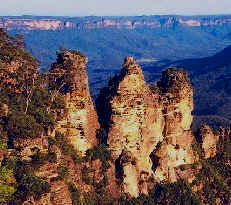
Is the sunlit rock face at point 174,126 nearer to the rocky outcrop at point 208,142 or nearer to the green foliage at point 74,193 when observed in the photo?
the rocky outcrop at point 208,142

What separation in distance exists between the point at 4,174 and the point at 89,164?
30.4ft

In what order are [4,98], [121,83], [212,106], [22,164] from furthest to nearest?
1. [212,106]
2. [121,83]
3. [4,98]
4. [22,164]

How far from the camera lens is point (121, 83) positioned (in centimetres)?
3750

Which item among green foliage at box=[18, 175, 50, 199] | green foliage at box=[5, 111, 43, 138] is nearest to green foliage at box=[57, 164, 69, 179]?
green foliage at box=[5, 111, 43, 138]

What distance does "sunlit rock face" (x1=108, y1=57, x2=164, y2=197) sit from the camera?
36.9 m

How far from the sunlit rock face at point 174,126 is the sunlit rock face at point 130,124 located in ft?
9.26

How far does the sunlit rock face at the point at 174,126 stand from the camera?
41031 mm

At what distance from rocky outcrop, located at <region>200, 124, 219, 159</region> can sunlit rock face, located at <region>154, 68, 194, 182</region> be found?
8.05 ft

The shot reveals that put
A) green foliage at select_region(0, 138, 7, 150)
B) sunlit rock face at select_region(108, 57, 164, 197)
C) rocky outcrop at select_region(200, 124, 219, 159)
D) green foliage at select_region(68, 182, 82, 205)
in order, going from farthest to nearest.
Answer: rocky outcrop at select_region(200, 124, 219, 159), sunlit rock face at select_region(108, 57, 164, 197), green foliage at select_region(68, 182, 82, 205), green foliage at select_region(0, 138, 7, 150)

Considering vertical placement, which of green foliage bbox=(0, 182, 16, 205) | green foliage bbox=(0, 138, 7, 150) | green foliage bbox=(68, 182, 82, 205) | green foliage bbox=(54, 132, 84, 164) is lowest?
green foliage bbox=(68, 182, 82, 205)

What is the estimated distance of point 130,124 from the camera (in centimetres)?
3734

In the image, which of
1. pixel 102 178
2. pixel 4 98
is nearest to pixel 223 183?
pixel 102 178

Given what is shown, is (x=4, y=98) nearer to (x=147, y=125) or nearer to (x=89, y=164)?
(x=89, y=164)

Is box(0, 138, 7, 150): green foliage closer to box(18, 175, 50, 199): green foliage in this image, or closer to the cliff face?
box(18, 175, 50, 199): green foliage
